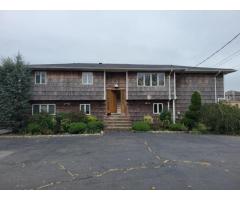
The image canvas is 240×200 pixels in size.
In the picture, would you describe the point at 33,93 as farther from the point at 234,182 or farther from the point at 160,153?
the point at 234,182

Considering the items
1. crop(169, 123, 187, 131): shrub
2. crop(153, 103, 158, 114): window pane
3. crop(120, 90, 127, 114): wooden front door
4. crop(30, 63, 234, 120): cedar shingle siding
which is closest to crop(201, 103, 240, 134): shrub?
crop(169, 123, 187, 131): shrub

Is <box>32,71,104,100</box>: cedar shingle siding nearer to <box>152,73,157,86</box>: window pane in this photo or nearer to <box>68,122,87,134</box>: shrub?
<box>68,122,87,134</box>: shrub

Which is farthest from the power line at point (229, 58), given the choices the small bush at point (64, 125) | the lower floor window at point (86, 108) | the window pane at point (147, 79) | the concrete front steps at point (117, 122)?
the small bush at point (64, 125)

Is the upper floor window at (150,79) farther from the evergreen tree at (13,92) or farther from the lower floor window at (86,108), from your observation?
the evergreen tree at (13,92)

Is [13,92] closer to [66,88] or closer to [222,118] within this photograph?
[66,88]

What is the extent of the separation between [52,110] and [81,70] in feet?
13.2

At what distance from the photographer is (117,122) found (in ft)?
55.5

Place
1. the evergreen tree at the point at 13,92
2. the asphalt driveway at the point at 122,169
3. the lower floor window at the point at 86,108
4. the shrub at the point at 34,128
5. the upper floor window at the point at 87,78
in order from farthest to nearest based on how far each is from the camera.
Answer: the lower floor window at the point at 86,108
the upper floor window at the point at 87,78
the evergreen tree at the point at 13,92
the shrub at the point at 34,128
the asphalt driveway at the point at 122,169

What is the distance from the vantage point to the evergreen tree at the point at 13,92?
14531 mm

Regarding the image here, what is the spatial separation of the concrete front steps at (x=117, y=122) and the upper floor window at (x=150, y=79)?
10.3 ft

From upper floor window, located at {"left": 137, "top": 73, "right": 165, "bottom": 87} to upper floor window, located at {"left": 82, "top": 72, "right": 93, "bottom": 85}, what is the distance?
12.4 feet

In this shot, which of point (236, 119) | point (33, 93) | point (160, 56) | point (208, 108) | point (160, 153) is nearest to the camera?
point (160, 153)
